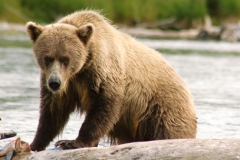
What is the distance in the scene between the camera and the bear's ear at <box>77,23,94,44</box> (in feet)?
21.9

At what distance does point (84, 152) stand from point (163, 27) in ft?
129

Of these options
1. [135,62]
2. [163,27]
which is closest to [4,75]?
[135,62]

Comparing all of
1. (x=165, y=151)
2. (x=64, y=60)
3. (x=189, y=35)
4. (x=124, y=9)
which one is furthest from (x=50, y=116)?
(x=124, y=9)

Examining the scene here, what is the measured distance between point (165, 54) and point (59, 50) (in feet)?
62.0

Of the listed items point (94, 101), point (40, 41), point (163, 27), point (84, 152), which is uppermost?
point (163, 27)

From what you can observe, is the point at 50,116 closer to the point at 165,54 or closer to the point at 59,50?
the point at 59,50

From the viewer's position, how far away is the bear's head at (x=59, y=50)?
647 cm

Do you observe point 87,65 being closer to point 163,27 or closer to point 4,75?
point 4,75

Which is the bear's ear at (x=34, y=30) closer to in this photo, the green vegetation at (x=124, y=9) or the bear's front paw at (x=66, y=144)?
the bear's front paw at (x=66, y=144)

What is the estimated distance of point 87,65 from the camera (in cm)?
674

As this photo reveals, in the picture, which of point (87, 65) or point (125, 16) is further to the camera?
point (125, 16)

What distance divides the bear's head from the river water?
4.84 feet

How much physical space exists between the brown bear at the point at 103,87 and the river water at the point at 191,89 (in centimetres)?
89

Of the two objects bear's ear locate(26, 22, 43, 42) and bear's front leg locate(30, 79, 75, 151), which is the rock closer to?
bear's front leg locate(30, 79, 75, 151)
